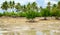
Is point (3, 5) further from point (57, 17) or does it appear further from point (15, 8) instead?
point (57, 17)

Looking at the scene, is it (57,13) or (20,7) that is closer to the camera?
(57,13)

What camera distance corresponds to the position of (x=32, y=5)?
11594cm

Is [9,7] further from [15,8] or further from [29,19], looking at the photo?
[29,19]

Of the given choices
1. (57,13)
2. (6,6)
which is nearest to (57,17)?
(57,13)

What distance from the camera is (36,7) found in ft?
393

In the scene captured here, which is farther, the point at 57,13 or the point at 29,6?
the point at 29,6

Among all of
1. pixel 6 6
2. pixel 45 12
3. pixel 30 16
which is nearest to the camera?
pixel 30 16

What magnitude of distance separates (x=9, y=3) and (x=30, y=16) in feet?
166

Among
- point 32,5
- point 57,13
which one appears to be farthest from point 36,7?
point 57,13

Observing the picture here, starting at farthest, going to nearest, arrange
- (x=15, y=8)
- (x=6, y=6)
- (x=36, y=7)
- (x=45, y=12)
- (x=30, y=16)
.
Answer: (x=36, y=7)
(x=15, y=8)
(x=6, y=6)
(x=45, y=12)
(x=30, y=16)

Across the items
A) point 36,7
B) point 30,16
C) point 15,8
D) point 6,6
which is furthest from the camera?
point 36,7

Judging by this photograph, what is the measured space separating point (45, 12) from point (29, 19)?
687 cm

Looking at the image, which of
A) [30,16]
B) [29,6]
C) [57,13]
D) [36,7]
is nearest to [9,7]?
[29,6]

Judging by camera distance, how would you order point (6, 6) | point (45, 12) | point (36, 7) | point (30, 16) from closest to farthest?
point (30, 16) → point (45, 12) → point (6, 6) → point (36, 7)
